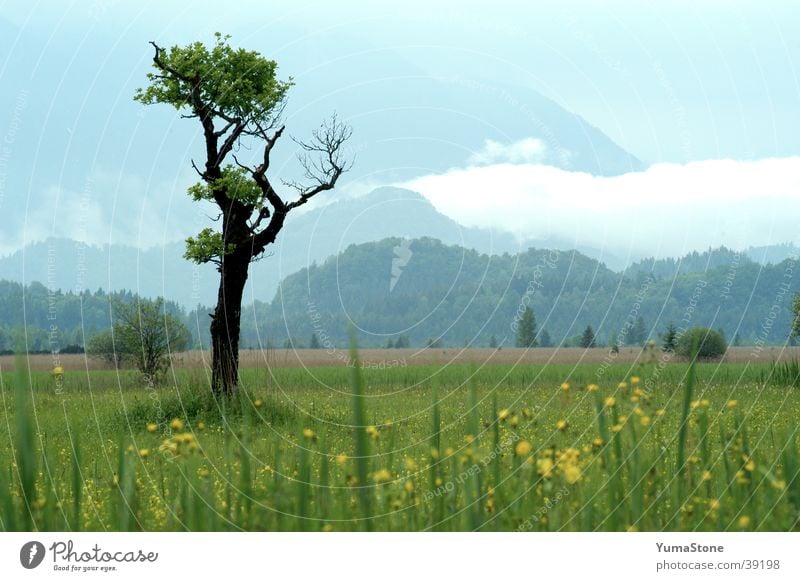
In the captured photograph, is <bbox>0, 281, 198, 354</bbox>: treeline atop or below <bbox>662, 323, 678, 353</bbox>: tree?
atop

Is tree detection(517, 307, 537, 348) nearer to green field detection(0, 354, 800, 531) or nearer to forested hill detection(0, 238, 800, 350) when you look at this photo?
forested hill detection(0, 238, 800, 350)

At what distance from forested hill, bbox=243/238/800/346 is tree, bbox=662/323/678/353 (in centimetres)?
15

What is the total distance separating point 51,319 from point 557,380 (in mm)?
16829

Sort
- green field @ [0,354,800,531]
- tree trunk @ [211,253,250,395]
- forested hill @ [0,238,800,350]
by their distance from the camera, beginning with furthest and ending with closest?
tree trunk @ [211,253,250,395] < forested hill @ [0,238,800,350] < green field @ [0,354,800,531]

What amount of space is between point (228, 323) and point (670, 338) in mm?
6562

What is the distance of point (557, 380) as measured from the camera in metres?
22.6

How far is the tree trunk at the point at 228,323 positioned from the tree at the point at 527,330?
431 centimetres

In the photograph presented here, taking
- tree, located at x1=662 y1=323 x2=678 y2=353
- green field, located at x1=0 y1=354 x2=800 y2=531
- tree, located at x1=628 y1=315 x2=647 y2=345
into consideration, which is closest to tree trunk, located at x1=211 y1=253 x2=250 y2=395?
green field, located at x1=0 y1=354 x2=800 y2=531

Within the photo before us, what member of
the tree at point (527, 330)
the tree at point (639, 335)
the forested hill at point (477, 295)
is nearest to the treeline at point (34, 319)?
the forested hill at point (477, 295)

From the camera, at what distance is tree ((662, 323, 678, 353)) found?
848 cm

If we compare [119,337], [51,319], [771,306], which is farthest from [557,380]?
[51,319]

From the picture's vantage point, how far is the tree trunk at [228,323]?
12.7 meters

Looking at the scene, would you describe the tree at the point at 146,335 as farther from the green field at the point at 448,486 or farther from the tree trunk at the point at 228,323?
the green field at the point at 448,486

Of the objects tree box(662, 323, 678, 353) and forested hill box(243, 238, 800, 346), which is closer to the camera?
forested hill box(243, 238, 800, 346)
